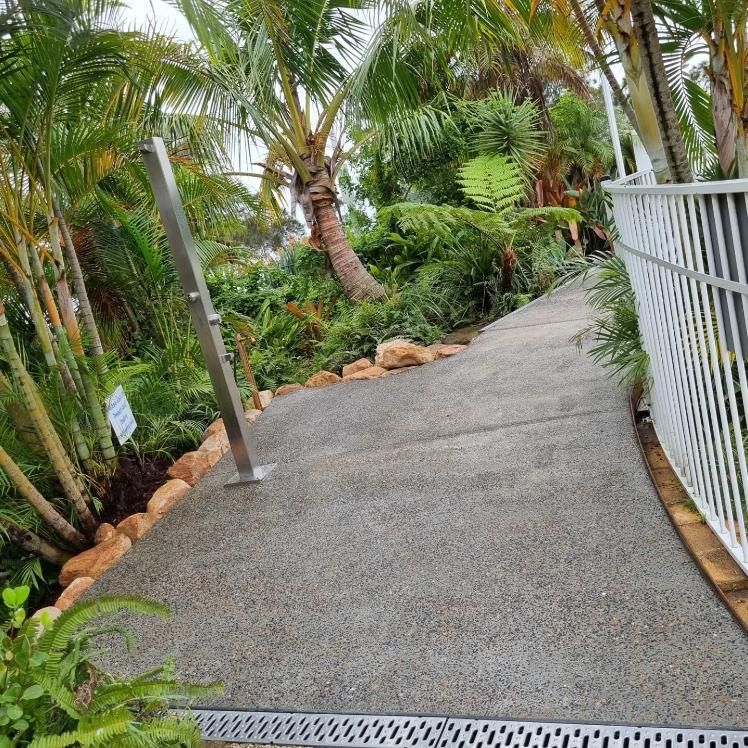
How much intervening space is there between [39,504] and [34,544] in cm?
33

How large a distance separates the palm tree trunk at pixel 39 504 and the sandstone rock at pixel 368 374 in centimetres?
333

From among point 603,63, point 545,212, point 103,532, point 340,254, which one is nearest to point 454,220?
point 545,212

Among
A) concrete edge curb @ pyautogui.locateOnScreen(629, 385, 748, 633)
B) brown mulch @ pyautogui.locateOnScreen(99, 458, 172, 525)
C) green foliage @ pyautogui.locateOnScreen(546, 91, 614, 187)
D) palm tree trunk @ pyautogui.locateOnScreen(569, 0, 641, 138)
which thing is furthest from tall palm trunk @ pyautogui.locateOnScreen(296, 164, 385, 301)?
concrete edge curb @ pyautogui.locateOnScreen(629, 385, 748, 633)

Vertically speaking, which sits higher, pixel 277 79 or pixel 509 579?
pixel 277 79

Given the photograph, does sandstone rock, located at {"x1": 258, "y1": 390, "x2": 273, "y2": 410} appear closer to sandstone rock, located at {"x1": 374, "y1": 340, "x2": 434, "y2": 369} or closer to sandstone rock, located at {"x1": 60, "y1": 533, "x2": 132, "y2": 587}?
sandstone rock, located at {"x1": 374, "y1": 340, "x2": 434, "y2": 369}

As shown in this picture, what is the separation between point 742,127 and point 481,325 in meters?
5.36

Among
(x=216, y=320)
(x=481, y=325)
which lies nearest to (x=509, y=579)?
(x=216, y=320)

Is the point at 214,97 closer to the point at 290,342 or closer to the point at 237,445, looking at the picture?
the point at 290,342

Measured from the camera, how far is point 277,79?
932 centimetres

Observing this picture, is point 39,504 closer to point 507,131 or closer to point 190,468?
point 190,468

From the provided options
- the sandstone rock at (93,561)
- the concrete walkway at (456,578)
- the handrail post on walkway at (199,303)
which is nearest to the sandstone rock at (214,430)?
the concrete walkway at (456,578)

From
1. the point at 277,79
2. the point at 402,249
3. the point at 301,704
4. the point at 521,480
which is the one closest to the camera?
the point at 301,704

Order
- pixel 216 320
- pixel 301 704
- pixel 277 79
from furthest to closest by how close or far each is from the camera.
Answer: pixel 277 79
pixel 216 320
pixel 301 704

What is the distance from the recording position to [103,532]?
4.77 meters
